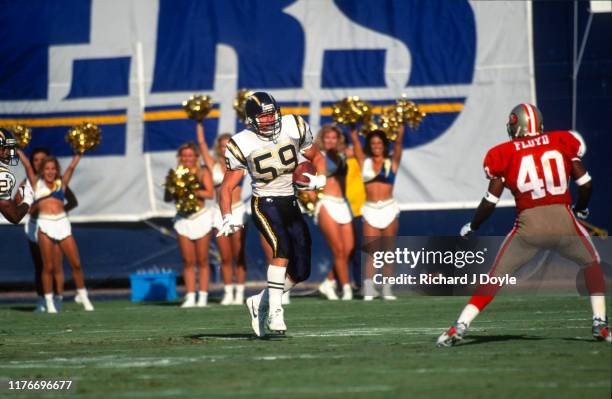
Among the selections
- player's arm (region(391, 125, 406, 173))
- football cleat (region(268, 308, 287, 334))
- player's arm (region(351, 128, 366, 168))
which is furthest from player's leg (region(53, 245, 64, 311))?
football cleat (region(268, 308, 287, 334))

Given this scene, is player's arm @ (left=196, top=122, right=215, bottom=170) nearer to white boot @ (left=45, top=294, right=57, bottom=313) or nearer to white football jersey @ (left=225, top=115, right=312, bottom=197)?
white boot @ (left=45, top=294, right=57, bottom=313)

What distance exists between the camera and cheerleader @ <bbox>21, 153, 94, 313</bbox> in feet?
47.0

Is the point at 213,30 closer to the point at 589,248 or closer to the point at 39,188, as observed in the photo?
the point at 39,188

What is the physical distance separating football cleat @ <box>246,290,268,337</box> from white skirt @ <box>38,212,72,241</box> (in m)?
5.36

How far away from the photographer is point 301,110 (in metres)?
16.0

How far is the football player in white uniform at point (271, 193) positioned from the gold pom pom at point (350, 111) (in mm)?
5112

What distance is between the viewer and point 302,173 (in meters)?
9.53

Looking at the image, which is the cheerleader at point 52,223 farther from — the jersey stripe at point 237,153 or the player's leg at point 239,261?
the jersey stripe at point 237,153

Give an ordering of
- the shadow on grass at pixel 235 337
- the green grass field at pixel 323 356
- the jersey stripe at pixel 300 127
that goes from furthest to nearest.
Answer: the jersey stripe at pixel 300 127
the shadow on grass at pixel 235 337
the green grass field at pixel 323 356

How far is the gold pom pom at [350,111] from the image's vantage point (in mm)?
14641

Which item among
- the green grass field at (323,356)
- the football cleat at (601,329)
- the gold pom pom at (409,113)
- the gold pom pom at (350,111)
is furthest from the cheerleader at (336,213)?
the football cleat at (601,329)

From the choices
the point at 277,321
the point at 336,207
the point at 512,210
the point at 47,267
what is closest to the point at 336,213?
the point at 336,207

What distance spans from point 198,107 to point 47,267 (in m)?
2.51

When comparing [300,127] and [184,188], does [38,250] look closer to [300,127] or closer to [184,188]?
[184,188]
